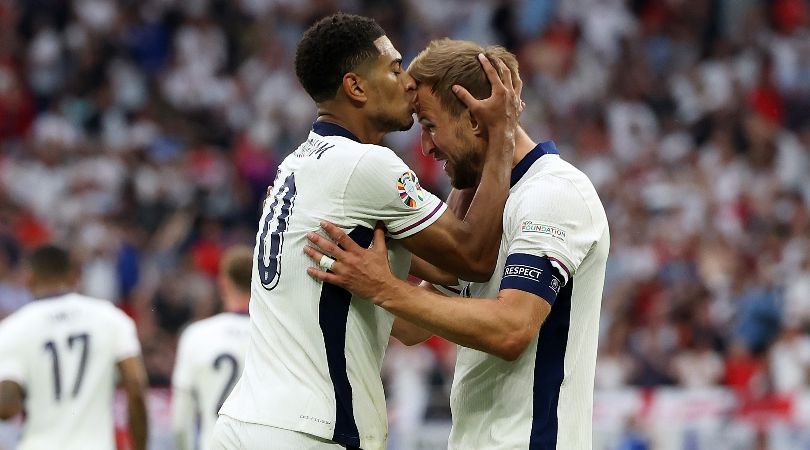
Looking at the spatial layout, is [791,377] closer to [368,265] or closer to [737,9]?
[737,9]

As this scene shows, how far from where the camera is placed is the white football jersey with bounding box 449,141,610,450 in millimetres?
4352

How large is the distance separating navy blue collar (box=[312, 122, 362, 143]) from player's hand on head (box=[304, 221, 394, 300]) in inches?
15.0

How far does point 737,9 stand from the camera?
1667cm

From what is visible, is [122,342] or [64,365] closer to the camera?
[64,365]

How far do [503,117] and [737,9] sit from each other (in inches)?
506

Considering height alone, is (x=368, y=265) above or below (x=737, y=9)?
below

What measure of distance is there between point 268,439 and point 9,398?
3.51 meters

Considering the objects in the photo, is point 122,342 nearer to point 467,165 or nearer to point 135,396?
point 135,396

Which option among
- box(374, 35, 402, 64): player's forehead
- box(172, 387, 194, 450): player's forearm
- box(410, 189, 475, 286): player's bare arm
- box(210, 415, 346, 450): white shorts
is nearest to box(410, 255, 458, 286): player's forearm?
box(410, 189, 475, 286): player's bare arm

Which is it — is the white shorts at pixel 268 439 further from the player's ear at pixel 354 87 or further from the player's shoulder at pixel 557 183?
the player's ear at pixel 354 87

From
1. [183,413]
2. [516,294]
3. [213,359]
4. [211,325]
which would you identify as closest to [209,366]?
[213,359]

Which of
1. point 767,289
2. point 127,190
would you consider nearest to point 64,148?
point 127,190

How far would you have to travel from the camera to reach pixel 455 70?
468 cm

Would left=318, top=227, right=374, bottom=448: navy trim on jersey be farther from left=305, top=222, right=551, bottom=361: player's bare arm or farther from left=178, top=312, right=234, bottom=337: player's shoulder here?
left=178, top=312, right=234, bottom=337: player's shoulder
